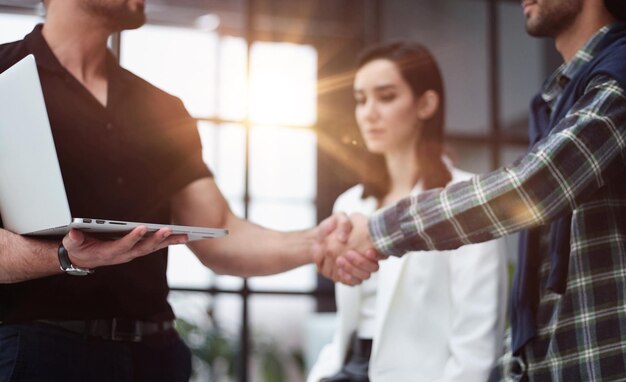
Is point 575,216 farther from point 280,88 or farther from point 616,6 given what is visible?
point 280,88

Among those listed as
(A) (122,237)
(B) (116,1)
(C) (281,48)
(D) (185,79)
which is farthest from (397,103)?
(A) (122,237)

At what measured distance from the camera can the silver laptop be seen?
1271 mm

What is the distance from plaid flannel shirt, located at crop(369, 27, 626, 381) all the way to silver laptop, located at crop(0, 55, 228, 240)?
0.50 m

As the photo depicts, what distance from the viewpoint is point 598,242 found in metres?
1.59

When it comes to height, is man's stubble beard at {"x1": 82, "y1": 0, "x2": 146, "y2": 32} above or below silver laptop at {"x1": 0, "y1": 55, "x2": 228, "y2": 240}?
above

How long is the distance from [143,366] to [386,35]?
2.33 metres

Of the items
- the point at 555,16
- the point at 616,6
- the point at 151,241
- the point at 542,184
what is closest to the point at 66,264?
the point at 151,241

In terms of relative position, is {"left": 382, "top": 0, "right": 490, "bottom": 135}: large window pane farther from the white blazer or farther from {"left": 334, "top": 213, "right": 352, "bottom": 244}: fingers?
{"left": 334, "top": 213, "right": 352, "bottom": 244}: fingers

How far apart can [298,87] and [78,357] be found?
63.0 inches

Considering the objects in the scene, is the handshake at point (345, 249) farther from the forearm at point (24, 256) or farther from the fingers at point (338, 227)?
the forearm at point (24, 256)

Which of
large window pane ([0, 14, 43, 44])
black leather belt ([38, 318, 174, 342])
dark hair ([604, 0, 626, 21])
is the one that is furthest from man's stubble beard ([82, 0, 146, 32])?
dark hair ([604, 0, 626, 21])

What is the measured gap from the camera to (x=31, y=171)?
52.2 inches

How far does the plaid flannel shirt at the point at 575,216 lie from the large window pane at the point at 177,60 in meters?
0.68

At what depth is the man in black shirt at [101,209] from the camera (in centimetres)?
143
